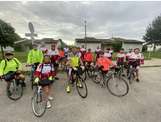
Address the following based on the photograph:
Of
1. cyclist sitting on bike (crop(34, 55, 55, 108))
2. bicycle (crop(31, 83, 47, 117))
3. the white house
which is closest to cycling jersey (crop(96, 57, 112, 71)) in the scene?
cyclist sitting on bike (crop(34, 55, 55, 108))

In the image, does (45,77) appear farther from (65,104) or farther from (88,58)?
(88,58)

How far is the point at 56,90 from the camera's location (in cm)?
549

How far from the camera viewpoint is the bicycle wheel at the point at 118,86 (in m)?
5.00

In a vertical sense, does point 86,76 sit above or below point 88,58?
below

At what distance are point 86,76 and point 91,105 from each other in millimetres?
3052

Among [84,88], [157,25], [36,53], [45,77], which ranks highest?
[157,25]

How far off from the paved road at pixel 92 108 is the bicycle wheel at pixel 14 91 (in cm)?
17

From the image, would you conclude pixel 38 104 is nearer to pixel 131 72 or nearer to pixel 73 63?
pixel 73 63

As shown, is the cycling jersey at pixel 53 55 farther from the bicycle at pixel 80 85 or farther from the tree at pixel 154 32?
the tree at pixel 154 32

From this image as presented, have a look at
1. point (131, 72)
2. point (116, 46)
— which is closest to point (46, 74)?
point (131, 72)

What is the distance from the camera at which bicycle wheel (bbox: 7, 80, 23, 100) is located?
4.63m

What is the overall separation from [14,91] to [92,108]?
2826 millimetres

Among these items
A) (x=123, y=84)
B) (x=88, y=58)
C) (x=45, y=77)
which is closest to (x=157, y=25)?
(x=88, y=58)

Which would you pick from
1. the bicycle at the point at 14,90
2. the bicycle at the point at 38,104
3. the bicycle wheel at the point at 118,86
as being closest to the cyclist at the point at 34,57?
the bicycle at the point at 14,90
